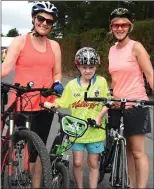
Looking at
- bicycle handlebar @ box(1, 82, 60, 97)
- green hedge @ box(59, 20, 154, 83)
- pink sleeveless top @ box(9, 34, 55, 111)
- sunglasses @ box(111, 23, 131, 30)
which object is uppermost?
green hedge @ box(59, 20, 154, 83)

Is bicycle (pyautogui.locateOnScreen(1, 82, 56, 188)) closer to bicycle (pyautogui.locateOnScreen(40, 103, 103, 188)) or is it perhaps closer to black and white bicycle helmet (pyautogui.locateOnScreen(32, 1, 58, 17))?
bicycle (pyautogui.locateOnScreen(40, 103, 103, 188))

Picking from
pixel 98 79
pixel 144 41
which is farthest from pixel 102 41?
pixel 98 79

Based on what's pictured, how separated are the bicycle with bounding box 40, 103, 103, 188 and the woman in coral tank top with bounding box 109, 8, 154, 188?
1.26 ft

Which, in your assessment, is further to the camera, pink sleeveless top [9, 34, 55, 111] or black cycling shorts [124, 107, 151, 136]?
black cycling shorts [124, 107, 151, 136]

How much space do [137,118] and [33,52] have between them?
1157mm

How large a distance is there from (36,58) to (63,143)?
0.81 meters

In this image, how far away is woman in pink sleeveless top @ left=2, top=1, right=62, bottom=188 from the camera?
12.1 feet

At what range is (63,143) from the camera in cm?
367

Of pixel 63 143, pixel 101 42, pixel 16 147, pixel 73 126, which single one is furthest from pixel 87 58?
pixel 101 42

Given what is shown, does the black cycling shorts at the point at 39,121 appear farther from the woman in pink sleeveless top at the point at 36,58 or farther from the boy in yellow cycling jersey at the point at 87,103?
the boy in yellow cycling jersey at the point at 87,103

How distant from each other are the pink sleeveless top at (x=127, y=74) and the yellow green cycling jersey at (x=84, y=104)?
192mm

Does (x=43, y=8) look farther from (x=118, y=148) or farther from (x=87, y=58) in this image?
(x=118, y=148)

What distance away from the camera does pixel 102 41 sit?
19.8 meters

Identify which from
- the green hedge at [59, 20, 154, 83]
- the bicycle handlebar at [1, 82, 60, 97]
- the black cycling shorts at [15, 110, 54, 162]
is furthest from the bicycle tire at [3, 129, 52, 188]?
the green hedge at [59, 20, 154, 83]
